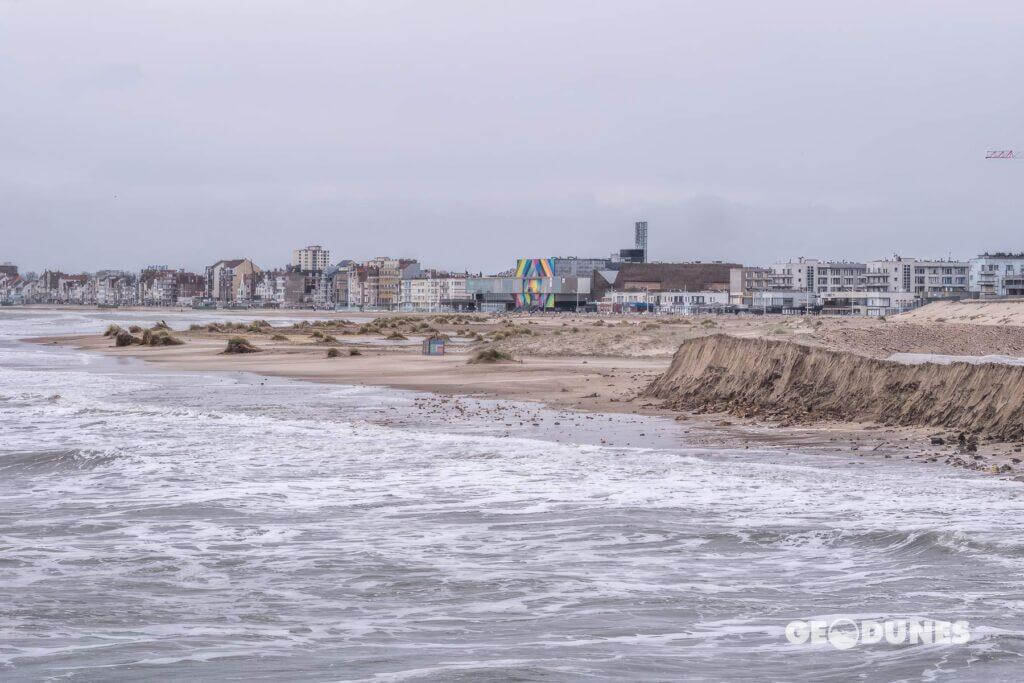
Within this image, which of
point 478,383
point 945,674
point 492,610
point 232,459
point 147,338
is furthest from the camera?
point 147,338

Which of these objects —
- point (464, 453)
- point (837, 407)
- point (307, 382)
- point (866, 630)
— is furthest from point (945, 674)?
point (307, 382)

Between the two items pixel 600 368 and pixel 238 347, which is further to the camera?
pixel 238 347

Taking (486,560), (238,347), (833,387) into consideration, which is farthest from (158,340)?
(486,560)

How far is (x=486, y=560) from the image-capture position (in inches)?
446

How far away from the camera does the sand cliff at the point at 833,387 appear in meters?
20.6

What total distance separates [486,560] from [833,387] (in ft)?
49.0

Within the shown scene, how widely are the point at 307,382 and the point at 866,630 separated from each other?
97.1 feet

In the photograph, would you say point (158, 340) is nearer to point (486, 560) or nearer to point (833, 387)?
point (833, 387)

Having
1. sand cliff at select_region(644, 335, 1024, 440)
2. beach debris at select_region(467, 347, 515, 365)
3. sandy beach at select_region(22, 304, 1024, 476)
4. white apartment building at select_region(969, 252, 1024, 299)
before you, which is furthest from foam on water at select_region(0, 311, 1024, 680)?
white apartment building at select_region(969, 252, 1024, 299)

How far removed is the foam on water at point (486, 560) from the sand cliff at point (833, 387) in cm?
411

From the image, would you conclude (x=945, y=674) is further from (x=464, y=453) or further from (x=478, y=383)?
(x=478, y=383)

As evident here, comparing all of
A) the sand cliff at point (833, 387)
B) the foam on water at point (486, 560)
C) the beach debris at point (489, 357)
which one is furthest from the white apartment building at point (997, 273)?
the foam on water at point (486, 560)

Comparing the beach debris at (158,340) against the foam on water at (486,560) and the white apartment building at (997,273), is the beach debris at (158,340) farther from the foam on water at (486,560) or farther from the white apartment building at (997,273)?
the white apartment building at (997,273)

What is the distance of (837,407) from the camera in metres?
23.8
